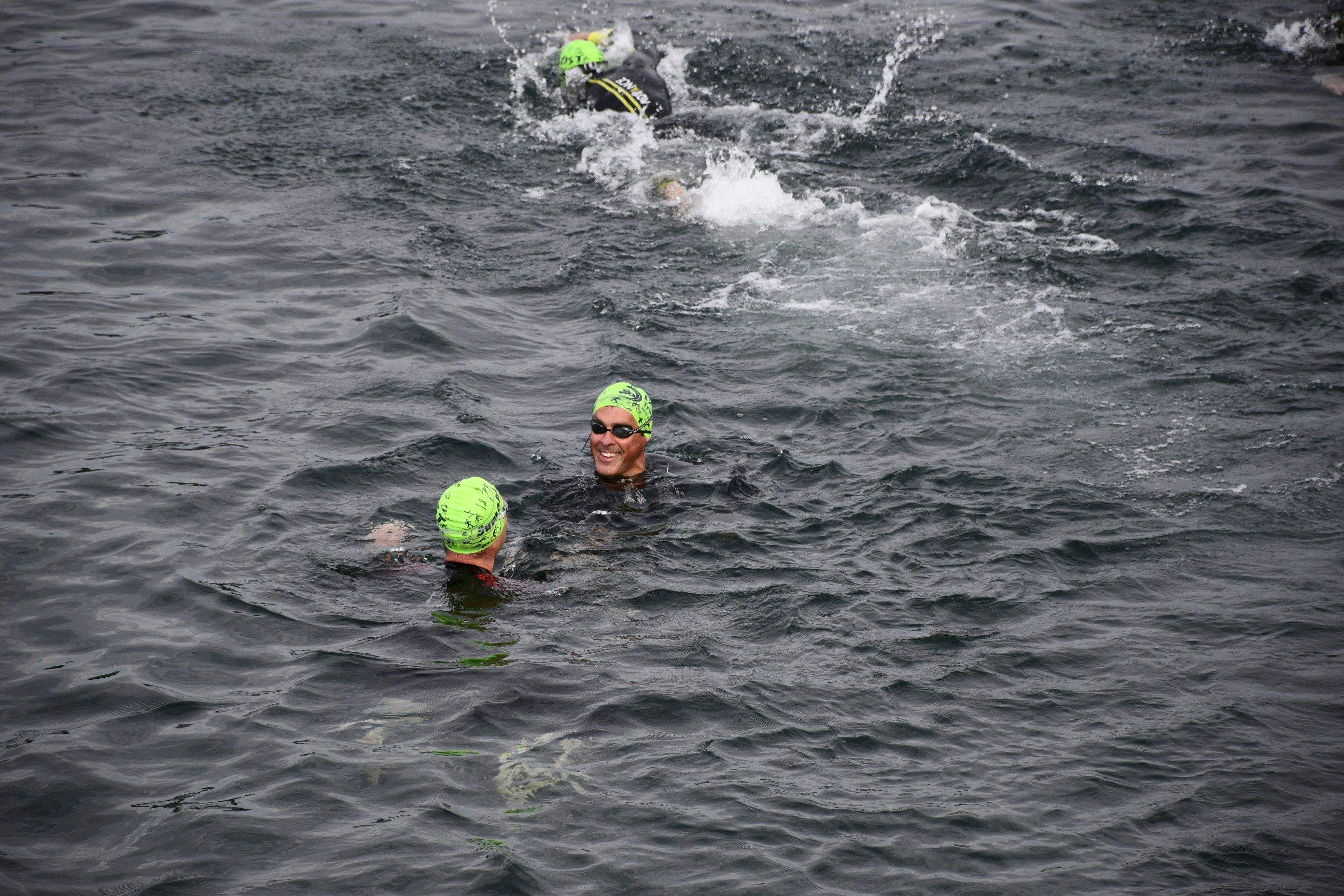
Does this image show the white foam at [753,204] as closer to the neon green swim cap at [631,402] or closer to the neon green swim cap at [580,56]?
the neon green swim cap at [580,56]

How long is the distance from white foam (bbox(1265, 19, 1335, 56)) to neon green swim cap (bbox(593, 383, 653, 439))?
1593 cm

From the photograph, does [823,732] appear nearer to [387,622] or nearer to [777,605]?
[777,605]

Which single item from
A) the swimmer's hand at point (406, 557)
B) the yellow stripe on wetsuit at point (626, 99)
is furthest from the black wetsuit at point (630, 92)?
the swimmer's hand at point (406, 557)

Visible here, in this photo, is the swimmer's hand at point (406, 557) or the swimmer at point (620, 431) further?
the swimmer at point (620, 431)

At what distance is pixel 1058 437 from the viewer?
10.5 meters

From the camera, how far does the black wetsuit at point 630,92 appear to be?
17.5 meters

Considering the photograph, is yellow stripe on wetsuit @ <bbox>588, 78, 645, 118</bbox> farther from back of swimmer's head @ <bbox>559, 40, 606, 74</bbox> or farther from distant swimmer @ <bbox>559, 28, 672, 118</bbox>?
back of swimmer's head @ <bbox>559, 40, 606, 74</bbox>

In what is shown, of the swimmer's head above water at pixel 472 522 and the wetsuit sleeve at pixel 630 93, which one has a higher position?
the wetsuit sleeve at pixel 630 93

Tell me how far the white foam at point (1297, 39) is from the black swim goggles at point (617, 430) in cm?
1624

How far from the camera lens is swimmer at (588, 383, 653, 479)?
9.43 meters

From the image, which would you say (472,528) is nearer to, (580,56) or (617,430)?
(617,430)

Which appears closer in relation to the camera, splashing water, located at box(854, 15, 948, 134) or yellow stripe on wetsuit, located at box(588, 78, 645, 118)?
yellow stripe on wetsuit, located at box(588, 78, 645, 118)

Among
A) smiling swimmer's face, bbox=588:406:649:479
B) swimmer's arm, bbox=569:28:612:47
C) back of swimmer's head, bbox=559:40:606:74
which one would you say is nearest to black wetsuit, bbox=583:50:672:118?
back of swimmer's head, bbox=559:40:606:74

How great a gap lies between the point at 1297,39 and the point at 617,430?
16.9 m
